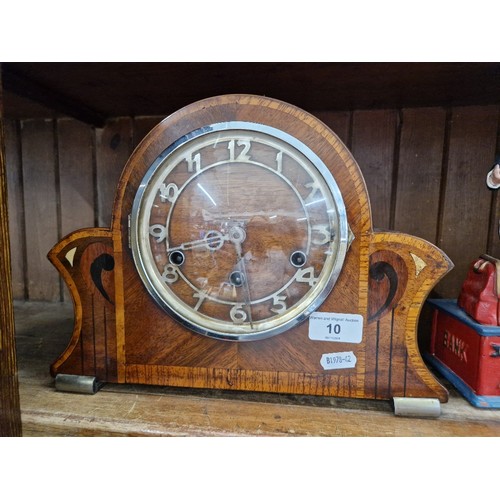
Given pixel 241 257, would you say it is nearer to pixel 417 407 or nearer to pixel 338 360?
pixel 338 360

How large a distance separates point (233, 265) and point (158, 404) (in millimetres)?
331

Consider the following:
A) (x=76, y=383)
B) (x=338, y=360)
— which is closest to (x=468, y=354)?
(x=338, y=360)

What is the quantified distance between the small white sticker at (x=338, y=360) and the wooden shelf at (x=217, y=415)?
94 millimetres

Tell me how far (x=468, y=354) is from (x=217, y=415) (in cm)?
54

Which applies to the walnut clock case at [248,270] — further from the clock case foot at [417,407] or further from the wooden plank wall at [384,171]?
the wooden plank wall at [384,171]

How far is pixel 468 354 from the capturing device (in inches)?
26.4

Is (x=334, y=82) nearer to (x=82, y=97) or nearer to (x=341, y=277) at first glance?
(x=341, y=277)

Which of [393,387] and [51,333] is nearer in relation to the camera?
[393,387]

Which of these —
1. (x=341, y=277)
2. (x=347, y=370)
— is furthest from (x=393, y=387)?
(x=341, y=277)

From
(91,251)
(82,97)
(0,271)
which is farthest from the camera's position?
(82,97)

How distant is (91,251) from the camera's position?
0.68 metres

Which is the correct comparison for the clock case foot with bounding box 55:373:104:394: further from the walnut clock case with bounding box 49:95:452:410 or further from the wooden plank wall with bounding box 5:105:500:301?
the wooden plank wall with bounding box 5:105:500:301

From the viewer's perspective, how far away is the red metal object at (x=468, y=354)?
0.63m

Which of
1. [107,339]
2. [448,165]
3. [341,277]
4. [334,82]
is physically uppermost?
[334,82]
